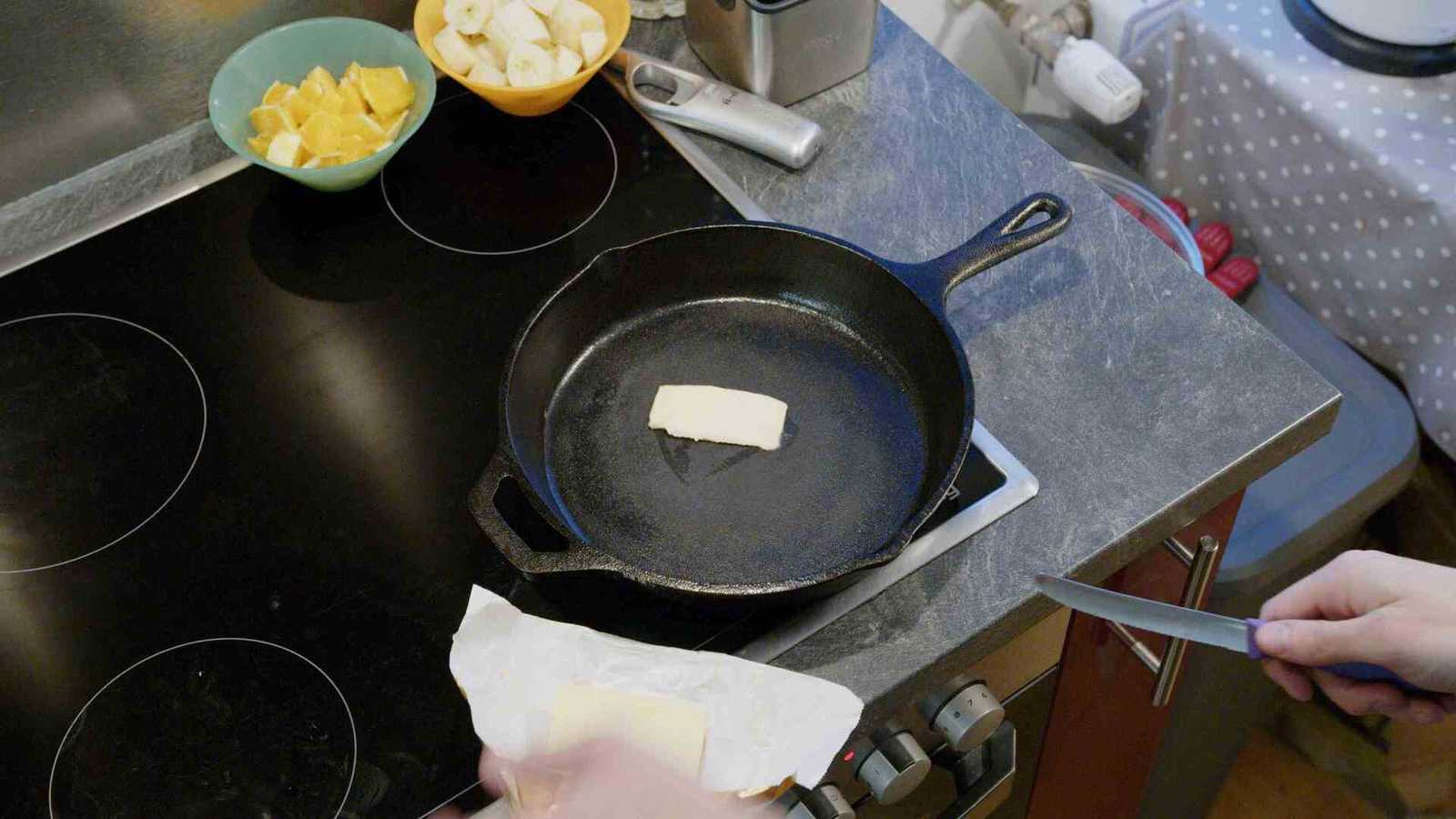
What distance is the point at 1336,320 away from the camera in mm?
1245

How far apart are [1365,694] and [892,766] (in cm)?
27

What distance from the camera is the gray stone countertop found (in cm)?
70

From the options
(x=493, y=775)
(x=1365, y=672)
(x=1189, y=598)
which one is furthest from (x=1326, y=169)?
(x=493, y=775)

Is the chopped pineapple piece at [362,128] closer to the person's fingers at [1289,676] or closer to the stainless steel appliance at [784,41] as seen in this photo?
the stainless steel appliance at [784,41]

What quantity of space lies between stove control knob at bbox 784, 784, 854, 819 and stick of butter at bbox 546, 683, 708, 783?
0.11 metres

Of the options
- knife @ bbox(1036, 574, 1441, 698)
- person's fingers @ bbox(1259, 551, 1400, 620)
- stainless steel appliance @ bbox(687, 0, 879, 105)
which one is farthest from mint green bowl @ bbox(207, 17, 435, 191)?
person's fingers @ bbox(1259, 551, 1400, 620)

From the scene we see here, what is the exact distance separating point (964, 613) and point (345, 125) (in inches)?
21.7

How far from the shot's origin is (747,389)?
774mm

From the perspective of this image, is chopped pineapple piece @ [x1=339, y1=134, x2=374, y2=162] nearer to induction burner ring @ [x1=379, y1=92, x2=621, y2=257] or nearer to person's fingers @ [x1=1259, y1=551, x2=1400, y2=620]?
induction burner ring @ [x1=379, y1=92, x2=621, y2=257]

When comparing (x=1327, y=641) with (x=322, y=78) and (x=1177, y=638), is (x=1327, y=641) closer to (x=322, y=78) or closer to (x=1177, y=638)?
(x=1177, y=638)

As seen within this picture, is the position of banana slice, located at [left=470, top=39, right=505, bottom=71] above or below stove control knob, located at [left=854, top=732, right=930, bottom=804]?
above

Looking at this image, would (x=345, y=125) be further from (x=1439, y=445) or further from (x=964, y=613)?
(x=1439, y=445)

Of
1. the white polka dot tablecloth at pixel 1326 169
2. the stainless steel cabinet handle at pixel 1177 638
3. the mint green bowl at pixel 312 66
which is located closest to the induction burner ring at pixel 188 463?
the mint green bowl at pixel 312 66

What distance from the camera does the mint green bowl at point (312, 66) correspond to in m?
0.87
